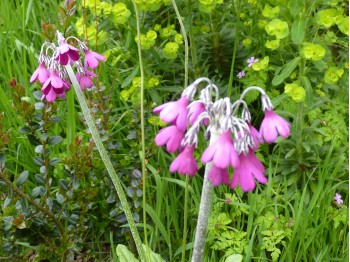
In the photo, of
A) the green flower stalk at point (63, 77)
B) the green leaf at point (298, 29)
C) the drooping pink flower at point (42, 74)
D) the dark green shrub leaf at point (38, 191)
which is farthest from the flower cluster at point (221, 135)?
the green leaf at point (298, 29)

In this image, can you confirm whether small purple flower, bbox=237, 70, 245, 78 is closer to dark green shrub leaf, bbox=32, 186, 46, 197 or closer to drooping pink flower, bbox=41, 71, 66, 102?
dark green shrub leaf, bbox=32, 186, 46, 197

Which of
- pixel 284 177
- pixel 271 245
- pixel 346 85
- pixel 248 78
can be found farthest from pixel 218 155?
pixel 346 85

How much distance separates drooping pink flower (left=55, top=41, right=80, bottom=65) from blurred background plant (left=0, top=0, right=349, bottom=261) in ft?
1.67

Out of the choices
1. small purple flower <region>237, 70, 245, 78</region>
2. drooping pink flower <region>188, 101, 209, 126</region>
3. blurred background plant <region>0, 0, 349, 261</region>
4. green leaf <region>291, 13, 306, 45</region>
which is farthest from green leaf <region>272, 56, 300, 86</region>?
drooping pink flower <region>188, 101, 209, 126</region>

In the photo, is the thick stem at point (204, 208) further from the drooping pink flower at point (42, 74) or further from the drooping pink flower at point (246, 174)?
the drooping pink flower at point (42, 74)

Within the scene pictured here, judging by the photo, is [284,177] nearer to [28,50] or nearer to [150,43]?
[150,43]

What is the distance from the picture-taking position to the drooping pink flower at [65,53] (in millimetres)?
1507

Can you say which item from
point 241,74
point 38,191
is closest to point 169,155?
point 241,74

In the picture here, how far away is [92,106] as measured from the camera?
2365 millimetres

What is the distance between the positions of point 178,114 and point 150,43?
4.74 feet

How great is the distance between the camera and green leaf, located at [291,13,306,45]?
2.42 meters

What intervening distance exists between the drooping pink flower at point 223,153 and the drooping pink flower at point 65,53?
554 mm

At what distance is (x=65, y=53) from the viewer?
1521 mm

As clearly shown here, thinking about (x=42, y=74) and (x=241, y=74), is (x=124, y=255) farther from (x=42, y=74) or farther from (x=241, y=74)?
(x=241, y=74)
